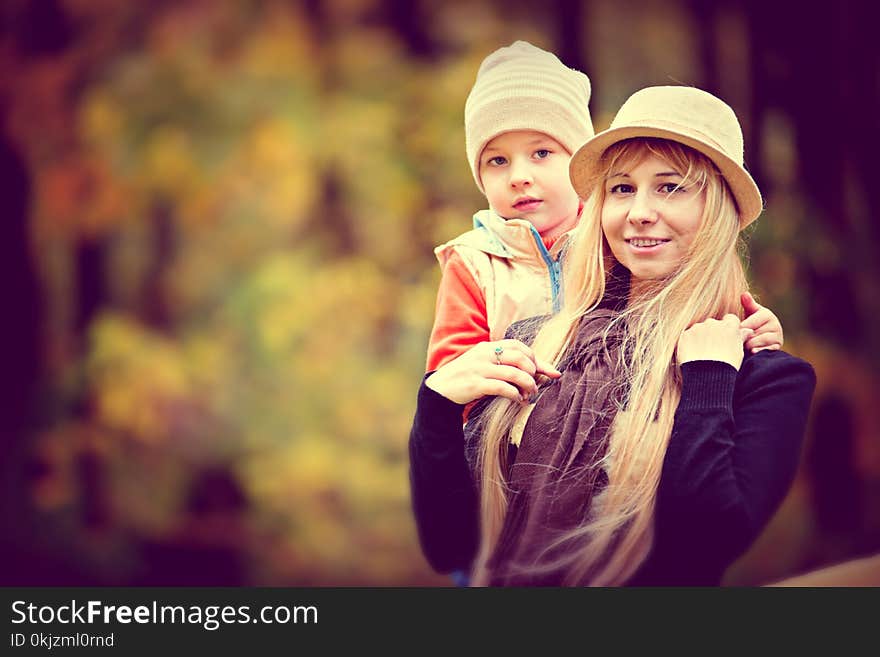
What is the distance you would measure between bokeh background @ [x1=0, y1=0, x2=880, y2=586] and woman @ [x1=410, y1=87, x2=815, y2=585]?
49.3 inches

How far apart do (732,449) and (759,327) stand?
208mm

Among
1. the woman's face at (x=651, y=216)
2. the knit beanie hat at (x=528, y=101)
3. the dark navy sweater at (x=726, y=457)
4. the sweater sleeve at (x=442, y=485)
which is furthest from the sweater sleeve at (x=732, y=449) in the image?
the knit beanie hat at (x=528, y=101)

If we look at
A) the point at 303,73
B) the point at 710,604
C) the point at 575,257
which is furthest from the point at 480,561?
the point at 303,73

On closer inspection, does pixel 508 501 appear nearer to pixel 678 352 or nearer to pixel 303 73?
pixel 678 352

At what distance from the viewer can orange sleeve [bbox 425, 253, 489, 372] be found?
5.74 ft

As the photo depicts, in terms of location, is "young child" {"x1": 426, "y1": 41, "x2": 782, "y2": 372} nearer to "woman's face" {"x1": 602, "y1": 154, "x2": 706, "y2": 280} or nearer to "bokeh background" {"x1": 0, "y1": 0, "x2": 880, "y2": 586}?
"woman's face" {"x1": 602, "y1": 154, "x2": 706, "y2": 280}

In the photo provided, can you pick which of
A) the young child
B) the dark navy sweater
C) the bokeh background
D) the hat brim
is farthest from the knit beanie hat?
the bokeh background

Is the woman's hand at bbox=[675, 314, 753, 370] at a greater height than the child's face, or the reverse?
the child's face

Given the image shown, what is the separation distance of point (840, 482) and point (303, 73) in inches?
75.6

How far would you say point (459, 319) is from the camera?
69.2 inches

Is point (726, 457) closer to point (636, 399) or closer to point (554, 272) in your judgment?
point (636, 399)

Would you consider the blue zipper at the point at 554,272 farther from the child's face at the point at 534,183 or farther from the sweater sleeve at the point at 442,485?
the sweater sleeve at the point at 442,485

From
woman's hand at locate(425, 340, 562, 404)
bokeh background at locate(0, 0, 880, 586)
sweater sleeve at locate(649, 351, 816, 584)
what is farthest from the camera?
bokeh background at locate(0, 0, 880, 586)

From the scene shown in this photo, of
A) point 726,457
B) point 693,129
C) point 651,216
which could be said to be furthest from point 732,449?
point 693,129
